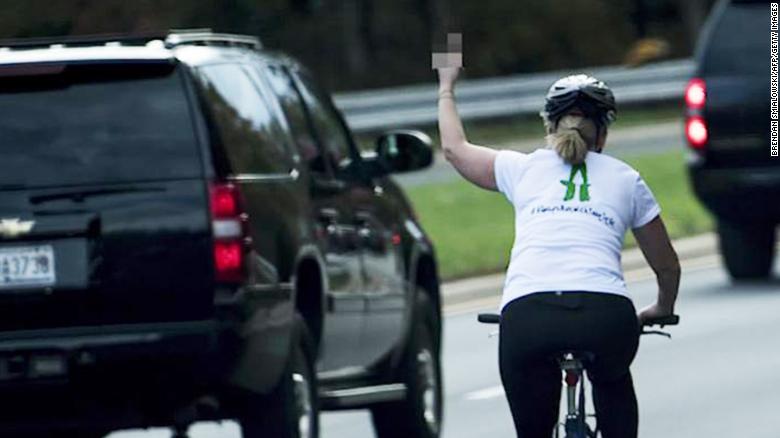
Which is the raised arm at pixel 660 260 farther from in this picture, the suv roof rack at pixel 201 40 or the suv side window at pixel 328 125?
the suv side window at pixel 328 125

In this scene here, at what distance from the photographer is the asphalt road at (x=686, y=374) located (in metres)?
12.6

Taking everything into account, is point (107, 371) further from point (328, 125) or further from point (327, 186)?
point (328, 125)

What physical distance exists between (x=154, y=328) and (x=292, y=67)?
2.25 metres

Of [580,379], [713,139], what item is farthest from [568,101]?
[713,139]

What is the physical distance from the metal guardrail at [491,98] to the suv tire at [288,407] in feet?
86.2

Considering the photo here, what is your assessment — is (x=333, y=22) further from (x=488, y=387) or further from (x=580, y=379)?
(x=580, y=379)

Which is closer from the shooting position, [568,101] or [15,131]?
[568,101]

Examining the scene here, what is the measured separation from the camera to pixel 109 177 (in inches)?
361

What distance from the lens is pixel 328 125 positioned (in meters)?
11.2

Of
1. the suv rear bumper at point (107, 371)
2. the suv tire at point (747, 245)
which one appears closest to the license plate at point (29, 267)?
the suv rear bumper at point (107, 371)

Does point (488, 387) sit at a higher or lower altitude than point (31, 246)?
lower

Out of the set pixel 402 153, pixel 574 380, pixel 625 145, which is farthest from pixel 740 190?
pixel 625 145

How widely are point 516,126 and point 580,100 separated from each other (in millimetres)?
31539

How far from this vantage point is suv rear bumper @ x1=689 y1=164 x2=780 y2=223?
18.0 meters
